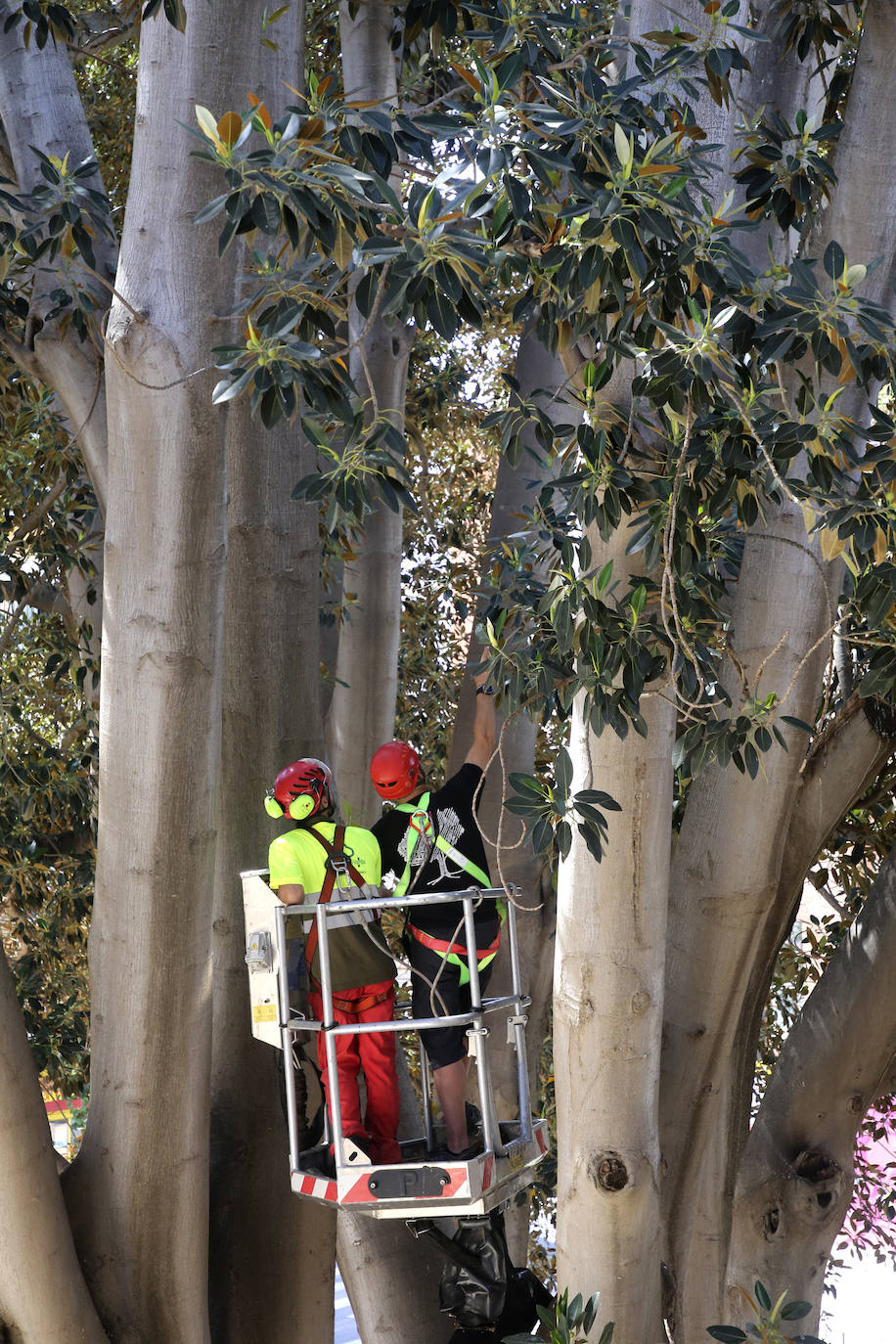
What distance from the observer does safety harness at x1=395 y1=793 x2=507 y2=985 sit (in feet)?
13.3

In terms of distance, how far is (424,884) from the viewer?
165 inches

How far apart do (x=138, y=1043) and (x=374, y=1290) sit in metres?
1.80

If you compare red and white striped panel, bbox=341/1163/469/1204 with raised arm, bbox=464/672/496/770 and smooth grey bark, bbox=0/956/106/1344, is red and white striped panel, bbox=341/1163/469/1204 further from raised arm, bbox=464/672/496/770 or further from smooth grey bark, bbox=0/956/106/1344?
raised arm, bbox=464/672/496/770

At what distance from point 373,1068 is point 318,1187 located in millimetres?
599

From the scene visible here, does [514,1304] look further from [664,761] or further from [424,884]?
[664,761]

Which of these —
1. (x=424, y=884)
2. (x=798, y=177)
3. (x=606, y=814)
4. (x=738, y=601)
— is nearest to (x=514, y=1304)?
(x=424, y=884)

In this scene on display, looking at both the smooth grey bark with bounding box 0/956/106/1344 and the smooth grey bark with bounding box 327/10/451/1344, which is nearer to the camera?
the smooth grey bark with bounding box 0/956/106/1344

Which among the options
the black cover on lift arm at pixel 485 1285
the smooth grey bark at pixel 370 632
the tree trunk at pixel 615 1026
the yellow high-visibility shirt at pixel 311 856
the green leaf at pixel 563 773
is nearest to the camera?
the green leaf at pixel 563 773

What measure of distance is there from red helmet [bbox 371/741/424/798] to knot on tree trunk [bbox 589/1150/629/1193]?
4.13 ft

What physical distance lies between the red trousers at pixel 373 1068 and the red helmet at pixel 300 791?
0.64 meters

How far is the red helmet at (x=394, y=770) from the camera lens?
4113 millimetres

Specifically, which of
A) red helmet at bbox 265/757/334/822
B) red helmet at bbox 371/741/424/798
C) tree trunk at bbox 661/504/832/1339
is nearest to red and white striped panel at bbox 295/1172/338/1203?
red helmet at bbox 265/757/334/822

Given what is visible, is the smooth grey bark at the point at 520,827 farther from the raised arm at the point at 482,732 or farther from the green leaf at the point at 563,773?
the green leaf at the point at 563,773

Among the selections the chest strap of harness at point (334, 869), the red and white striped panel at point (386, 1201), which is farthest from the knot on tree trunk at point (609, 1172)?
the chest strap of harness at point (334, 869)
